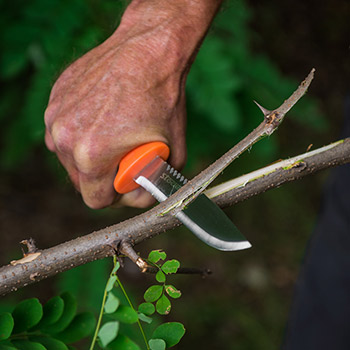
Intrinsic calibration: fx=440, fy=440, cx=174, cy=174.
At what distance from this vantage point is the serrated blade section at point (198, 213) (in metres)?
1.51

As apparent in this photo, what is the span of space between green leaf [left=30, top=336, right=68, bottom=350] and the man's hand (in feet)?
1.89

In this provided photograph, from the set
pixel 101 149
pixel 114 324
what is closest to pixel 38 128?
pixel 101 149

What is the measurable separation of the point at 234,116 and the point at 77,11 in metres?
1.39

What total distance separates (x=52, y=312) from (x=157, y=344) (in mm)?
434

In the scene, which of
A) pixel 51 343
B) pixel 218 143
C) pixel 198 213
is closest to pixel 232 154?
pixel 198 213

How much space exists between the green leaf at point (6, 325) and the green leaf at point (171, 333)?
0.44 meters

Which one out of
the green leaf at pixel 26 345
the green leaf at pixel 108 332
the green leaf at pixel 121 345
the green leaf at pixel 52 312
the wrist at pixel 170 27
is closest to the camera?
the green leaf at pixel 108 332

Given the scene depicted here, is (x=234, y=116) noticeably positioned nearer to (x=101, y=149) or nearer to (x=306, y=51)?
(x=101, y=149)

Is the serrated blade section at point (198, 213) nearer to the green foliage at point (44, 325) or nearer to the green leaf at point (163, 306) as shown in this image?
the green leaf at point (163, 306)

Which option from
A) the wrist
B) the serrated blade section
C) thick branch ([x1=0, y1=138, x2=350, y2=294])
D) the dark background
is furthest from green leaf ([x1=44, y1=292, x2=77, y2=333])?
the dark background

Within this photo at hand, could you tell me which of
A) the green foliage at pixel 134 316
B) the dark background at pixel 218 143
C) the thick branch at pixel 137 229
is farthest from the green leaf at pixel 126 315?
the dark background at pixel 218 143

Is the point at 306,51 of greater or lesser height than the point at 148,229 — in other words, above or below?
below

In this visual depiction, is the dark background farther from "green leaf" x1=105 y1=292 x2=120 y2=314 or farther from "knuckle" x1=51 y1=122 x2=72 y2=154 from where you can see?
"green leaf" x1=105 y1=292 x2=120 y2=314

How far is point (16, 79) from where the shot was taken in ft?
12.5
